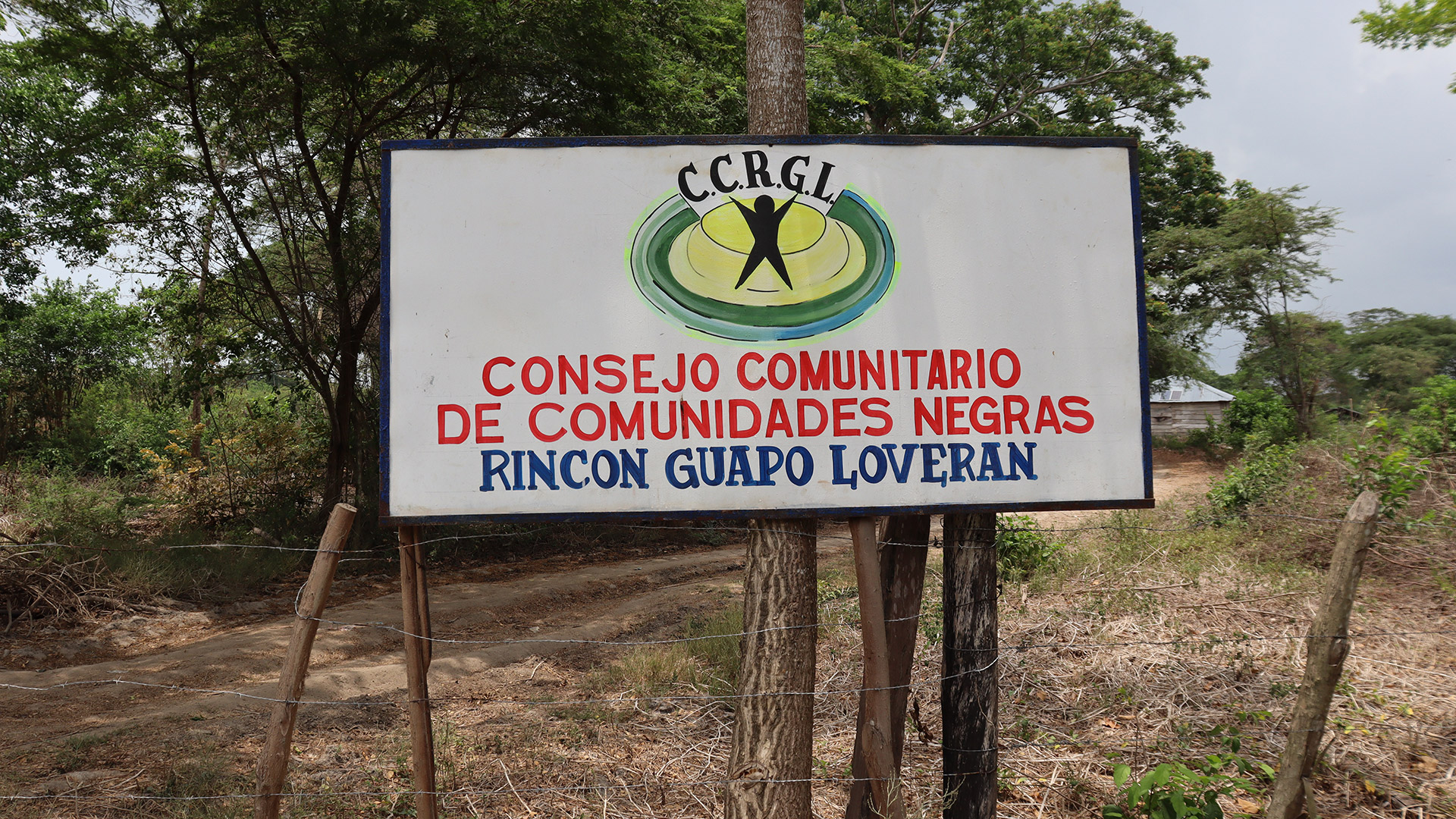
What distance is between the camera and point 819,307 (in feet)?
11.4

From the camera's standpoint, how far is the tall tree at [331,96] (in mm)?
9891

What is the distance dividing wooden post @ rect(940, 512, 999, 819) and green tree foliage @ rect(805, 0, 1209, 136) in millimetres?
18641

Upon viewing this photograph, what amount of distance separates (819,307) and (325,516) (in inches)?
477

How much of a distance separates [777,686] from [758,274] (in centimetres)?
197

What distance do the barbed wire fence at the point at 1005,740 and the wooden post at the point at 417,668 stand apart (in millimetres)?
127

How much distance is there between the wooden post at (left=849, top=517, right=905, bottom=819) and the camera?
3498 mm

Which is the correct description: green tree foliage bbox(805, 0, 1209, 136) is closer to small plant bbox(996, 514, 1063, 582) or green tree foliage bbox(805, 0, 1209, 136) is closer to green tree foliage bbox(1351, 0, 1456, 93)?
green tree foliage bbox(1351, 0, 1456, 93)

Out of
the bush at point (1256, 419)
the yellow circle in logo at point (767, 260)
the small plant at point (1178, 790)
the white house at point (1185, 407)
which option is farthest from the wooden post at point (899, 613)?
the white house at point (1185, 407)

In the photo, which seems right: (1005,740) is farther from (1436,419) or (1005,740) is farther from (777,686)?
(1436,419)

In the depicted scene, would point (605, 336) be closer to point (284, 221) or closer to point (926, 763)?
point (926, 763)

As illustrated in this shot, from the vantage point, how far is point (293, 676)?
343cm

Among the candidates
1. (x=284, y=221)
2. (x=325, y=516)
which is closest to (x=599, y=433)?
(x=325, y=516)

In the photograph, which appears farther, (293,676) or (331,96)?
(331,96)

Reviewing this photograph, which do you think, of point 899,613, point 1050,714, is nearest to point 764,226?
point 899,613
